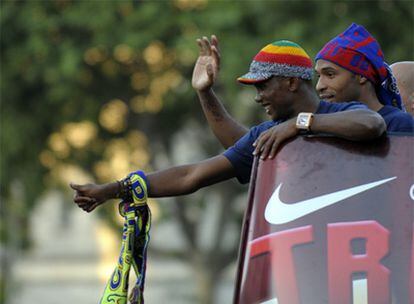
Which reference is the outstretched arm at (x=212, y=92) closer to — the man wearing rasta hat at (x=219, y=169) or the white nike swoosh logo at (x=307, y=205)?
the man wearing rasta hat at (x=219, y=169)

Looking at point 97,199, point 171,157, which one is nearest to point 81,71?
point 171,157

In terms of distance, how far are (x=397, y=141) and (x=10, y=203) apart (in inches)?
675

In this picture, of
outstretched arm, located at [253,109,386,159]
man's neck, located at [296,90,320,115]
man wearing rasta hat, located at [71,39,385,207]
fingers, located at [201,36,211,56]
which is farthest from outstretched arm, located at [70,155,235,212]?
fingers, located at [201,36,211,56]

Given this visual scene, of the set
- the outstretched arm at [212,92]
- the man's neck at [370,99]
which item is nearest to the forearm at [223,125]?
the outstretched arm at [212,92]

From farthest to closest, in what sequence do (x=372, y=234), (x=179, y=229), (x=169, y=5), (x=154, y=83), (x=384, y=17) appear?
(x=179, y=229) → (x=154, y=83) → (x=169, y=5) → (x=384, y=17) → (x=372, y=234)

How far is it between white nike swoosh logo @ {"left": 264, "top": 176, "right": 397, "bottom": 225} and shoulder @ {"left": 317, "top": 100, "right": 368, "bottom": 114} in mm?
453

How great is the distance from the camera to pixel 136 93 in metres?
20.4

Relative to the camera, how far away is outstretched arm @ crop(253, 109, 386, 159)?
473cm

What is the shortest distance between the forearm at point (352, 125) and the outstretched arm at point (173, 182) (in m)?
0.59

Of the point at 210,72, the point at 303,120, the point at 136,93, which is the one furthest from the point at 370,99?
the point at 136,93

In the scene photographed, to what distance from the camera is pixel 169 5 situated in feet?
60.3

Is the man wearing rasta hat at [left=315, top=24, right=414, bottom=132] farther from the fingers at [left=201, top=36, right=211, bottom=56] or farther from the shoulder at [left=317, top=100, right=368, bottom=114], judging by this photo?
the fingers at [left=201, top=36, right=211, bottom=56]

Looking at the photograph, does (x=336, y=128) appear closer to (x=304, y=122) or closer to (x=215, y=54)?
(x=304, y=122)

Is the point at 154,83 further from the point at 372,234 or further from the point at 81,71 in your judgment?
the point at 372,234
